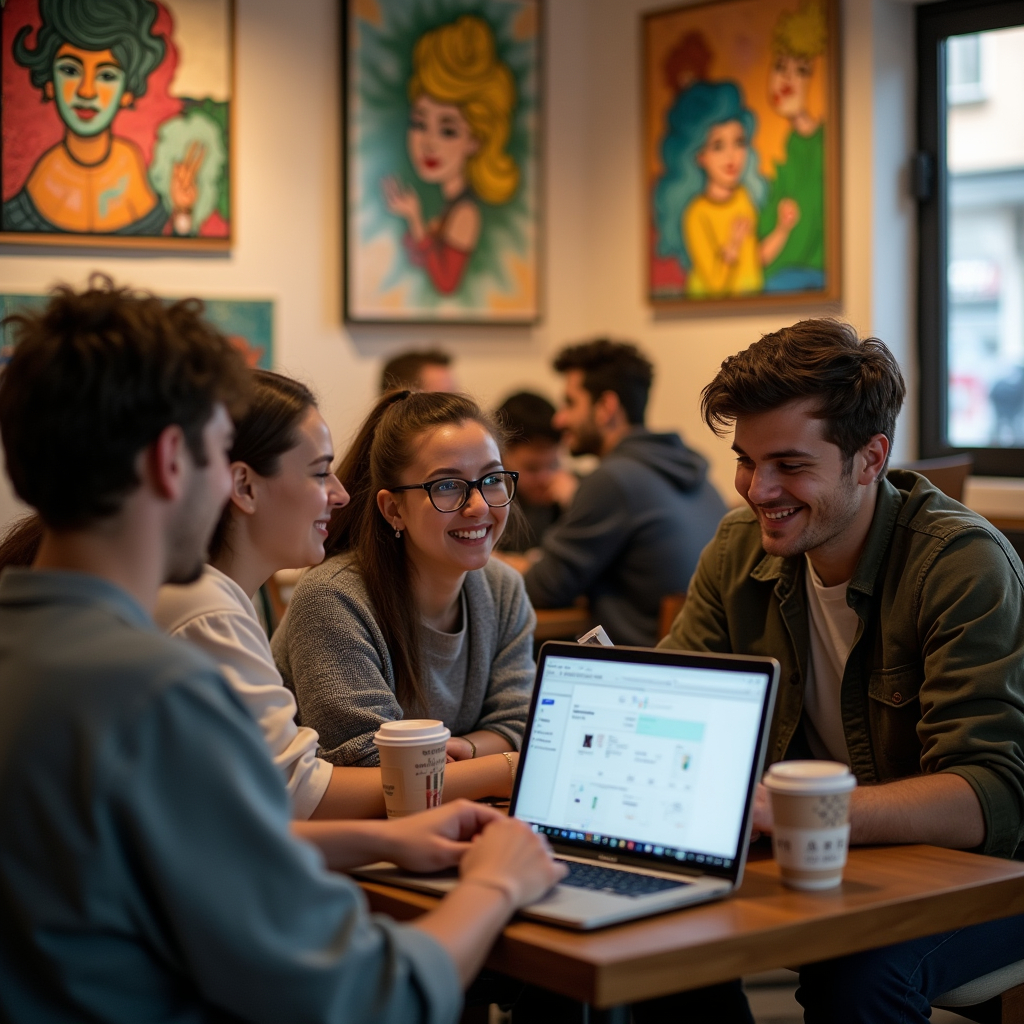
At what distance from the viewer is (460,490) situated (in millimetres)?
2162

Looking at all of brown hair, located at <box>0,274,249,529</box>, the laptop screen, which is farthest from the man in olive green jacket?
brown hair, located at <box>0,274,249,529</box>

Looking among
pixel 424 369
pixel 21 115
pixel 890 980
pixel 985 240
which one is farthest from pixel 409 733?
pixel 985 240

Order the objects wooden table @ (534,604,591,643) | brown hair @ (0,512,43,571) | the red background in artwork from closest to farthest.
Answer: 1. brown hair @ (0,512,43,571)
2. wooden table @ (534,604,591,643)
3. the red background in artwork

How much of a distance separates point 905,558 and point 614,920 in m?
0.88

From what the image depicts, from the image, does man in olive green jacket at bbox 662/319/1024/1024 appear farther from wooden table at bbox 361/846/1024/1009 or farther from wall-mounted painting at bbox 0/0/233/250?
wall-mounted painting at bbox 0/0/233/250

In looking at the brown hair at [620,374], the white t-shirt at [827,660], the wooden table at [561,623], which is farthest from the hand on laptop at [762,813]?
the brown hair at [620,374]

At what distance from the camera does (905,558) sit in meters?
1.96

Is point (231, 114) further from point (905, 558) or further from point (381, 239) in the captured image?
point (905, 558)

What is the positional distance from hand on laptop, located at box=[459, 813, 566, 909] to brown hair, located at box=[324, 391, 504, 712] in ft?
2.19

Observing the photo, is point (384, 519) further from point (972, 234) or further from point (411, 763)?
point (972, 234)

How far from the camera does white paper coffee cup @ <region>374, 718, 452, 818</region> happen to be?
5.54 feet

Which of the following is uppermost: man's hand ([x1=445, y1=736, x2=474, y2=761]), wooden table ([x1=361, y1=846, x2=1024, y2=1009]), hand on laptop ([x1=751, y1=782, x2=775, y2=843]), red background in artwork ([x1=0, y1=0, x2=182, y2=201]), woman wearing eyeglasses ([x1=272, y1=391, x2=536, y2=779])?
red background in artwork ([x1=0, y1=0, x2=182, y2=201])

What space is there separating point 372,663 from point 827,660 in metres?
0.71

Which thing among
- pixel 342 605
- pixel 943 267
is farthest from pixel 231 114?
pixel 342 605
